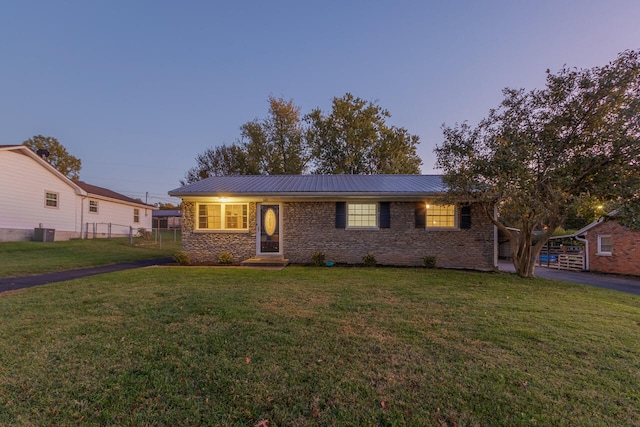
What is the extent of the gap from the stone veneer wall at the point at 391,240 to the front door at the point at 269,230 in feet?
1.11

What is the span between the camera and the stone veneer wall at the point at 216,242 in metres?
10.4

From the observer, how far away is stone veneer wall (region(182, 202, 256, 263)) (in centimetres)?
1044

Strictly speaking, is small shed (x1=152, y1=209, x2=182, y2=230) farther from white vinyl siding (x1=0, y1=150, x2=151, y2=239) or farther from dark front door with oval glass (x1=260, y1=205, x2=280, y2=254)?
dark front door with oval glass (x1=260, y1=205, x2=280, y2=254)

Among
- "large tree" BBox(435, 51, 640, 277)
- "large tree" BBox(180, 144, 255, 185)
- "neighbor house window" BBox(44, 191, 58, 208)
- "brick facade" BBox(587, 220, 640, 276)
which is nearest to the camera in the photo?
"large tree" BBox(435, 51, 640, 277)

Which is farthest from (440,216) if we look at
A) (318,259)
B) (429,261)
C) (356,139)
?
(356,139)

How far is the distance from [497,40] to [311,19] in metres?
8.13

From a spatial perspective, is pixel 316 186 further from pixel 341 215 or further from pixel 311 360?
pixel 311 360

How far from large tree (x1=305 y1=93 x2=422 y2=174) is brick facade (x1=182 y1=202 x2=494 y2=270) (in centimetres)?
1366

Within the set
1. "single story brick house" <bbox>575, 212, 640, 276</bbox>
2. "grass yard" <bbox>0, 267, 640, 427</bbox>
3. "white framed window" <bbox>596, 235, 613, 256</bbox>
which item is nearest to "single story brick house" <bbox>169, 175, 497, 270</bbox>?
"grass yard" <bbox>0, 267, 640, 427</bbox>

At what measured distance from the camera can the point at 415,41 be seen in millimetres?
12695

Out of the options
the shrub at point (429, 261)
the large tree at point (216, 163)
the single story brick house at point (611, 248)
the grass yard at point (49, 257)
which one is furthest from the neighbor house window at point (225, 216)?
the large tree at point (216, 163)

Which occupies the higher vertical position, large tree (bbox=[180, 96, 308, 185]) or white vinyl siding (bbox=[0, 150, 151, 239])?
large tree (bbox=[180, 96, 308, 185])

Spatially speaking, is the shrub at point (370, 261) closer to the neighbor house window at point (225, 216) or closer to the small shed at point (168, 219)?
the neighbor house window at point (225, 216)

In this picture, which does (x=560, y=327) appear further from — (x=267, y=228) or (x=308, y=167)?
(x=308, y=167)
